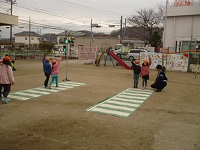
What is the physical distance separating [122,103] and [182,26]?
101ft

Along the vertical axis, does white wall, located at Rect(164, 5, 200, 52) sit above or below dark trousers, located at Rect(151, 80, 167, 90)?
above

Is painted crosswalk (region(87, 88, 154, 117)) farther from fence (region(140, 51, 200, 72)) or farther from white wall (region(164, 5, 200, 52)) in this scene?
white wall (region(164, 5, 200, 52))

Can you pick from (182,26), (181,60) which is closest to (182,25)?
(182,26)

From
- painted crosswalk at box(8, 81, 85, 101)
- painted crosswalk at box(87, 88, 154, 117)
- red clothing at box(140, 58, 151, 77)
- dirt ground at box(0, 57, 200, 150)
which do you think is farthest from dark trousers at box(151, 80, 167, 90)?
painted crosswalk at box(8, 81, 85, 101)

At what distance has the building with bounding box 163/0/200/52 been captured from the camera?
114ft

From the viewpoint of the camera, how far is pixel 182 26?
3628 cm

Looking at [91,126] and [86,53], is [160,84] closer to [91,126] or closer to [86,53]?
[91,126]

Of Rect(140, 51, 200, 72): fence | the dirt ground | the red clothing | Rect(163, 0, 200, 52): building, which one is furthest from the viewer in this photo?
Rect(163, 0, 200, 52): building

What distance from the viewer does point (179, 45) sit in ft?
117

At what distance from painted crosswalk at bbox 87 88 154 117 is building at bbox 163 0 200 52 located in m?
25.1

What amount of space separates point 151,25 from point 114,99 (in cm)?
4682

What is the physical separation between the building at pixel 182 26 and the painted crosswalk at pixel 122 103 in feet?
82.5

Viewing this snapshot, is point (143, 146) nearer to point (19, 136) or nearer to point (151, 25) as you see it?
point (19, 136)

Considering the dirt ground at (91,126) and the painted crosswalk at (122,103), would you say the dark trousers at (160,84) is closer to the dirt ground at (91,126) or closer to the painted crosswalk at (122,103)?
the painted crosswalk at (122,103)
